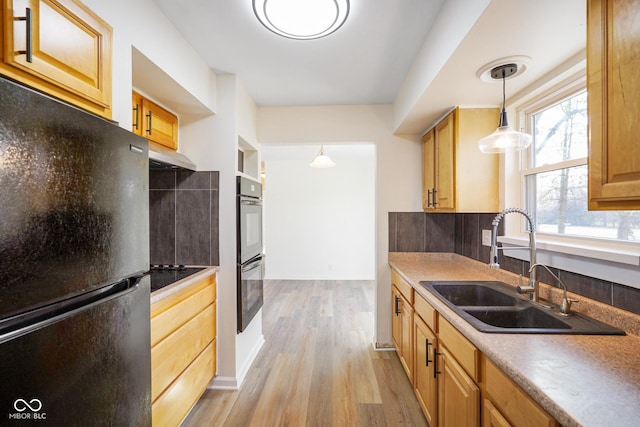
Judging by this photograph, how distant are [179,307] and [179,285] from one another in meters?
0.13

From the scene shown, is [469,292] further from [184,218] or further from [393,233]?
[184,218]

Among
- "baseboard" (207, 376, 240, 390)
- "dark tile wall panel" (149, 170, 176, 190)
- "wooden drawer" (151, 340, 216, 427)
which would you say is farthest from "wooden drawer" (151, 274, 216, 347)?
"dark tile wall panel" (149, 170, 176, 190)

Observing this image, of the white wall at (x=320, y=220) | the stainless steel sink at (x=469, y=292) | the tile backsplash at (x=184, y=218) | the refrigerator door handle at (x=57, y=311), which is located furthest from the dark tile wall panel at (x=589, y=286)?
the white wall at (x=320, y=220)

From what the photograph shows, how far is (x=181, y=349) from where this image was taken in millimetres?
1666

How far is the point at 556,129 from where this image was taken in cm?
167

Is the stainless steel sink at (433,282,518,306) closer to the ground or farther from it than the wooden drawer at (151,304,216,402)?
farther from it

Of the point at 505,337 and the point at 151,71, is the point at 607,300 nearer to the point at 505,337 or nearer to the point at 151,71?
the point at 505,337

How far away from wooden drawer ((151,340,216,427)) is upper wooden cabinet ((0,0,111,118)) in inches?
56.4

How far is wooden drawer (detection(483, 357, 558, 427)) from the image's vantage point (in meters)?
0.78

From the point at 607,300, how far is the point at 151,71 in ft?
8.11

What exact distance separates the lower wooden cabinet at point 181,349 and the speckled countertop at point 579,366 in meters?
1.45

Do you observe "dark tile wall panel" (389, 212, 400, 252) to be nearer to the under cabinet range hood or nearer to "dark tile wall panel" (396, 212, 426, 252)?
"dark tile wall panel" (396, 212, 426, 252)

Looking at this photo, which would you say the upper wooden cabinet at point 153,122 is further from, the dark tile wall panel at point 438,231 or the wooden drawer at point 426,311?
the dark tile wall panel at point 438,231

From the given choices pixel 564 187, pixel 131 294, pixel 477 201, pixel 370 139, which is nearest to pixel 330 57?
pixel 370 139
